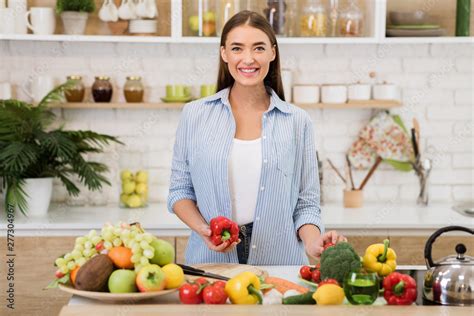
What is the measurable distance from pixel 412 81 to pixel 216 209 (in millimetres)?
2286

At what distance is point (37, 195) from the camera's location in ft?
15.1

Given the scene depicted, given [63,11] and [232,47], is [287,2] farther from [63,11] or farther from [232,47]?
[232,47]

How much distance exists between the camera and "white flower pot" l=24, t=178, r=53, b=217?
4.57 metres

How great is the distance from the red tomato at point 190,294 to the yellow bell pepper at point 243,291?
0.08 m

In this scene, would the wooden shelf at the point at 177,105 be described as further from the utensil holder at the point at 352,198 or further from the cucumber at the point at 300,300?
the cucumber at the point at 300,300

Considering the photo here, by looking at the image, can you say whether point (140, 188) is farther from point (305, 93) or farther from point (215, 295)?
point (215, 295)

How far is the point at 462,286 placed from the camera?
2439 millimetres

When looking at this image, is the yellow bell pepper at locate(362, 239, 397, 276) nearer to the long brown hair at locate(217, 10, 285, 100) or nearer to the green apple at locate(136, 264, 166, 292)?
the green apple at locate(136, 264, 166, 292)

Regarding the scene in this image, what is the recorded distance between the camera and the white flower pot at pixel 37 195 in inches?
180

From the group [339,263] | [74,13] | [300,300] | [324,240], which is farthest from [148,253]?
[74,13]

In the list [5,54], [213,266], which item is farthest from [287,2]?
[213,266]

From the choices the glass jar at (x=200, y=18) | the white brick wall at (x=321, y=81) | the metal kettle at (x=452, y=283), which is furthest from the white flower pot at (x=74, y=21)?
the metal kettle at (x=452, y=283)

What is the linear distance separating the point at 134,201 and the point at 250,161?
174 cm

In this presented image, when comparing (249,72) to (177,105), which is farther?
(177,105)
